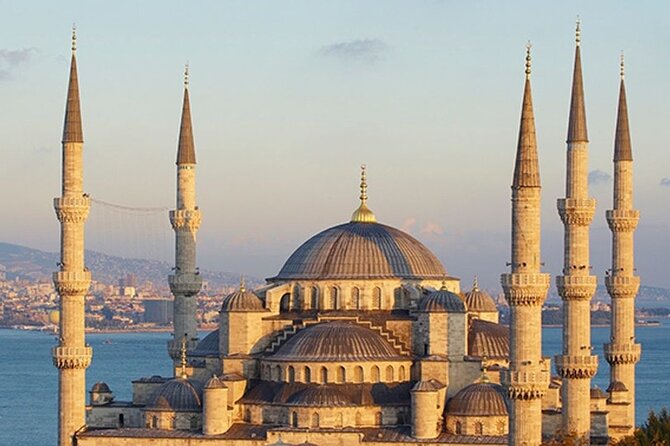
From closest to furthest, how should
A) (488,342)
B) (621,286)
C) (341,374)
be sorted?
(341,374) → (488,342) → (621,286)

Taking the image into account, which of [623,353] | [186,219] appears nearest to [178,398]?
[186,219]

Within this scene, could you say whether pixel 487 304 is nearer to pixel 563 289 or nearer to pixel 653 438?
pixel 563 289

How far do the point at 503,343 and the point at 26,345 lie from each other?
133533 mm

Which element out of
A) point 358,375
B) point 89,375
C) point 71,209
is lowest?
point 89,375

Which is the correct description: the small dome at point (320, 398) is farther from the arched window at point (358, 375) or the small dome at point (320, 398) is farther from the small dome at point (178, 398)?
the small dome at point (178, 398)

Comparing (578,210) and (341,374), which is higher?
(578,210)

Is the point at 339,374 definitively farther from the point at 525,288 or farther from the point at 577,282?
the point at 525,288

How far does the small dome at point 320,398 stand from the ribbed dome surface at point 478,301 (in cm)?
789

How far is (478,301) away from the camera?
5022 cm

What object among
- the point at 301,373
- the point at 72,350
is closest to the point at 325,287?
the point at 301,373

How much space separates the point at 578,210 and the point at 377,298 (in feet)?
26.4

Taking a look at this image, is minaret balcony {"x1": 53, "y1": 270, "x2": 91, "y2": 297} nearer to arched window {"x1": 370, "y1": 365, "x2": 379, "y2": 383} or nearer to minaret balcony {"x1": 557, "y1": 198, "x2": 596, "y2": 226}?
arched window {"x1": 370, "y1": 365, "x2": 379, "y2": 383}

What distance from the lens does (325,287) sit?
47688 mm

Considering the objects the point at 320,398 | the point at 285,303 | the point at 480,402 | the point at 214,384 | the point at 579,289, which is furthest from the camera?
the point at 285,303
